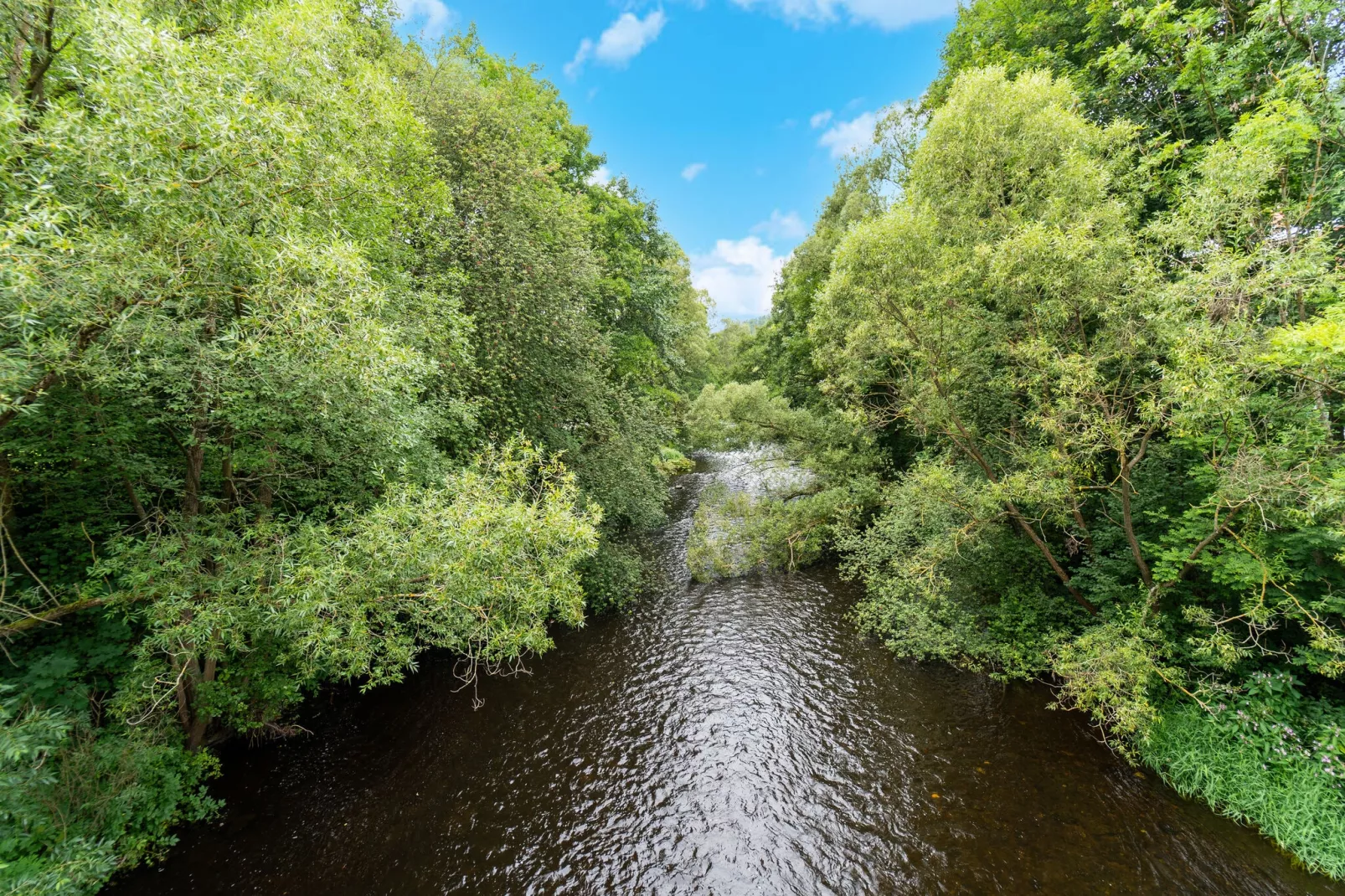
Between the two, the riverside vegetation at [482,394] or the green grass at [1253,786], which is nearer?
the riverside vegetation at [482,394]

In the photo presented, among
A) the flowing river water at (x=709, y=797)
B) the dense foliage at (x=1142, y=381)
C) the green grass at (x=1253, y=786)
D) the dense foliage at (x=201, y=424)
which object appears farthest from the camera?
the flowing river water at (x=709, y=797)

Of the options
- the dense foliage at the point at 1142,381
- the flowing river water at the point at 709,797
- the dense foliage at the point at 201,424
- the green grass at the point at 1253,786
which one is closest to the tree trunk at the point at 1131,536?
the dense foliage at the point at 1142,381

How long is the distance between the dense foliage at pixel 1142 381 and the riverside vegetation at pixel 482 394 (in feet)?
0.28

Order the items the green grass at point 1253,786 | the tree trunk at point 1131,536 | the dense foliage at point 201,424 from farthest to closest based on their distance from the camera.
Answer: the tree trunk at point 1131,536
the green grass at point 1253,786
the dense foliage at point 201,424

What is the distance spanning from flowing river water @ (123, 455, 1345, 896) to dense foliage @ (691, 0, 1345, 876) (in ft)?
3.50

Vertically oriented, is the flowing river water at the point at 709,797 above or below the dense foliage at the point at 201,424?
below

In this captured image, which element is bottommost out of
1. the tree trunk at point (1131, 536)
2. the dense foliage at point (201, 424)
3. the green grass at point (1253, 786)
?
the green grass at point (1253, 786)

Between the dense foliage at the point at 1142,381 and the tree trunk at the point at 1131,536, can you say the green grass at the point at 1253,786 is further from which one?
the tree trunk at the point at 1131,536

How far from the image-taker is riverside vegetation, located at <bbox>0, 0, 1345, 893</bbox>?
4.77 m

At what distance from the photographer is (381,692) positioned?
1044cm

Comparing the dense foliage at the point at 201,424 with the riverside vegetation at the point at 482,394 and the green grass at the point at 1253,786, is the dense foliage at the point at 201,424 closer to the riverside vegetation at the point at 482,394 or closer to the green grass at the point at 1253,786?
the riverside vegetation at the point at 482,394

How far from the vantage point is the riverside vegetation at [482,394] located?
4.77 metres

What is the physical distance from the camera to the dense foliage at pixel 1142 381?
630 cm

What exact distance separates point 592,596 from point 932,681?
887cm
